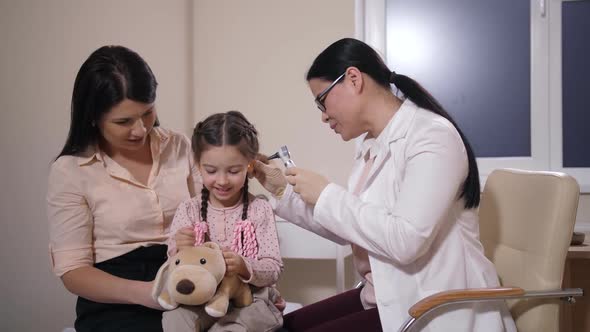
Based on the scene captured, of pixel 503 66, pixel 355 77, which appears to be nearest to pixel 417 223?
pixel 355 77

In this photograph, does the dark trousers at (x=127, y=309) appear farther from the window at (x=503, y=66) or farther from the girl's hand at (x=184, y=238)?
the window at (x=503, y=66)

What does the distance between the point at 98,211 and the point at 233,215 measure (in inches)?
15.3

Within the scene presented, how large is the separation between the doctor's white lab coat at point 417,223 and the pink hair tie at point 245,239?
240 mm

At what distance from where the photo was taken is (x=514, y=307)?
146 cm

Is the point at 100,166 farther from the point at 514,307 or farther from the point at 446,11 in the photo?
the point at 446,11

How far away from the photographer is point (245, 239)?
1465 mm

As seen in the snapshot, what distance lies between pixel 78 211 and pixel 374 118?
0.88 metres

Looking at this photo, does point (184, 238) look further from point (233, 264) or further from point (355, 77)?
point (355, 77)

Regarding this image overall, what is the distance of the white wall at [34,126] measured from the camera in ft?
6.59

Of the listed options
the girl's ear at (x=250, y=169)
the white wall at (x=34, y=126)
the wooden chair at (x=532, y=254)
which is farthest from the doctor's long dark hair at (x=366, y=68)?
the white wall at (x=34, y=126)

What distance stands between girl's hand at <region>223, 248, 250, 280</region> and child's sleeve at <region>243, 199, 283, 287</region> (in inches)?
0.9

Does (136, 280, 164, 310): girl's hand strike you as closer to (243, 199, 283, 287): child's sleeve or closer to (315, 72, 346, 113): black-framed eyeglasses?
(243, 199, 283, 287): child's sleeve

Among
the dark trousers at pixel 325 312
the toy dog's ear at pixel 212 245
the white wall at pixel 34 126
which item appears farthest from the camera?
the white wall at pixel 34 126

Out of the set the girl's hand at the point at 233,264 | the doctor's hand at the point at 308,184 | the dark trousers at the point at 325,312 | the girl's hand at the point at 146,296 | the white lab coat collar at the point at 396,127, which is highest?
the white lab coat collar at the point at 396,127
